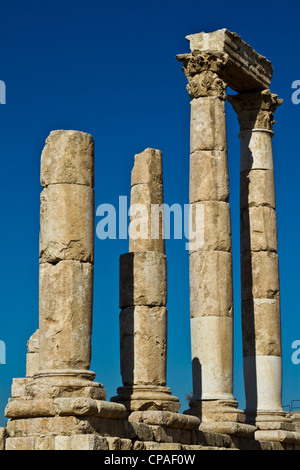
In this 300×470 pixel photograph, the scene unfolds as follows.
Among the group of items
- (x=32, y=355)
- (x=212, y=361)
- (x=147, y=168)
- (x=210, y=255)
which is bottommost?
(x=212, y=361)

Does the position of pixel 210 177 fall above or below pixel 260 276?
above

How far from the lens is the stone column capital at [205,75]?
96.7 ft

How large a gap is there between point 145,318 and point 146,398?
1.86 m

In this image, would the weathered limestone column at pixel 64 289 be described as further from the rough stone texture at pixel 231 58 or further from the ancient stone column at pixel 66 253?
the rough stone texture at pixel 231 58

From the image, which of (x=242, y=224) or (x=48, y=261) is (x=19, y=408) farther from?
(x=242, y=224)

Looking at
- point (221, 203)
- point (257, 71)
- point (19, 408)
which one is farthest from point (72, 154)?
point (257, 71)

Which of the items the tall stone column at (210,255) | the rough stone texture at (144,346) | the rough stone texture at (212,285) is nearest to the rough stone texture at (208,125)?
the tall stone column at (210,255)

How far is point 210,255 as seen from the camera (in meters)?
28.4

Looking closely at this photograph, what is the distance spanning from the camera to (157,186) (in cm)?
2678

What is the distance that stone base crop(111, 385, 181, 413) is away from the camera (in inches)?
957

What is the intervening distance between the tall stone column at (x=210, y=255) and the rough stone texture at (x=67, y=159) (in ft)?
23.7

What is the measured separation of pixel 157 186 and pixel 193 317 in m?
3.91

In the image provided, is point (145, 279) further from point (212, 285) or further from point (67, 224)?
point (67, 224)

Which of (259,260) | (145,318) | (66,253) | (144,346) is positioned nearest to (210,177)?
(259,260)
